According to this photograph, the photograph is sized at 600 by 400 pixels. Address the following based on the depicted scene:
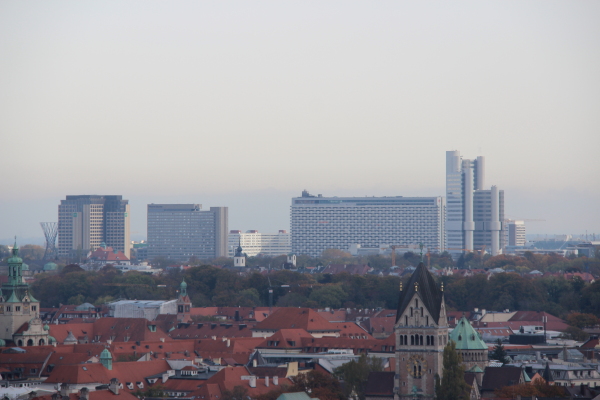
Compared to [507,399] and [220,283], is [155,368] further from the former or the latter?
[220,283]

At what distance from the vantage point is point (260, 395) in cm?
7912

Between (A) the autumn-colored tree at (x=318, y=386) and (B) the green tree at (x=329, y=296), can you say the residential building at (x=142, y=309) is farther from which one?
(A) the autumn-colored tree at (x=318, y=386)

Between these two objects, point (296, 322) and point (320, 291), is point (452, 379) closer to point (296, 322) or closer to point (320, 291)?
point (296, 322)

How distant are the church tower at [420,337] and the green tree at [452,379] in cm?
110

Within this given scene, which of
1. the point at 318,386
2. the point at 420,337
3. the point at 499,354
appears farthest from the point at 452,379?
the point at 499,354

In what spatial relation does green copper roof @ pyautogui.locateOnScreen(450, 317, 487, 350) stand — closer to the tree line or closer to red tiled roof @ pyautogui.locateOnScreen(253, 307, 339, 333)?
red tiled roof @ pyautogui.locateOnScreen(253, 307, 339, 333)

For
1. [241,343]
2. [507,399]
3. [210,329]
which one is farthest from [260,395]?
[210,329]

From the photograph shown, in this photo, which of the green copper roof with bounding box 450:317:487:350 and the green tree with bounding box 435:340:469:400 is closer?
the green tree with bounding box 435:340:469:400

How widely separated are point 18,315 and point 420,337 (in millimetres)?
56840

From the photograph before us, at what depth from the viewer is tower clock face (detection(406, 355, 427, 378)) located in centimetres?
7631

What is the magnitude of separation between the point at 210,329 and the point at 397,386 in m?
53.4

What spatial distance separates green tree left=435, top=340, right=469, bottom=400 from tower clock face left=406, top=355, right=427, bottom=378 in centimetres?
156

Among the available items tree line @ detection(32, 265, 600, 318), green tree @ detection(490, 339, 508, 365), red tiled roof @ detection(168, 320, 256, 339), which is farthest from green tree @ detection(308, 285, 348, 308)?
green tree @ detection(490, 339, 508, 365)

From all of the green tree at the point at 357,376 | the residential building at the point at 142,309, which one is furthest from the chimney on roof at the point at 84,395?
the residential building at the point at 142,309
